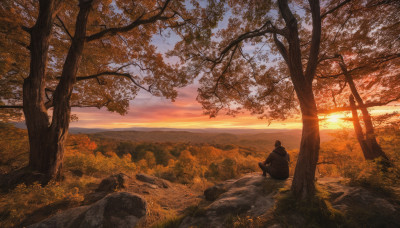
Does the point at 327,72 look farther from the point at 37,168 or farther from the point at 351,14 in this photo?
the point at 37,168

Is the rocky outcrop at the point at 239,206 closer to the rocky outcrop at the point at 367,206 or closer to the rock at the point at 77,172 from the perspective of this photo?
the rocky outcrop at the point at 367,206

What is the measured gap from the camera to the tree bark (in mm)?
3695

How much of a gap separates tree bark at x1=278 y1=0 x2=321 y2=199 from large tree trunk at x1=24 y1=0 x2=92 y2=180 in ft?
26.6

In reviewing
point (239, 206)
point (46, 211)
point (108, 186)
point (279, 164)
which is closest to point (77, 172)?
point (108, 186)

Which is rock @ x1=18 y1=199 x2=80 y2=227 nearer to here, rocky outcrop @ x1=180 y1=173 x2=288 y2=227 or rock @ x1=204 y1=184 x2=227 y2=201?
rocky outcrop @ x1=180 y1=173 x2=288 y2=227

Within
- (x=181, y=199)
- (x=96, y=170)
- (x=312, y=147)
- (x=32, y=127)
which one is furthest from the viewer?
(x=96, y=170)

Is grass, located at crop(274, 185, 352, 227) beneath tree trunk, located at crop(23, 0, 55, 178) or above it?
beneath

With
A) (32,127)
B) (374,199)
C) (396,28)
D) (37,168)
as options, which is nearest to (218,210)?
(374,199)

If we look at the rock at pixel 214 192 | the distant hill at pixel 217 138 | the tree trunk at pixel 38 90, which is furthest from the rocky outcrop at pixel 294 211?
the distant hill at pixel 217 138

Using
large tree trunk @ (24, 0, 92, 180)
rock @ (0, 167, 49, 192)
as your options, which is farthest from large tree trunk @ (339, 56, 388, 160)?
rock @ (0, 167, 49, 192)

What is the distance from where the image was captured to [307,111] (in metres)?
3.82

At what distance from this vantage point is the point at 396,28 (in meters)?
5.41

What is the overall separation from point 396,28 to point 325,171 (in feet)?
28.1

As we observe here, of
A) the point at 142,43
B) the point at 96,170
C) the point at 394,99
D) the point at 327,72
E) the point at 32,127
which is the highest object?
the point at 142,43
